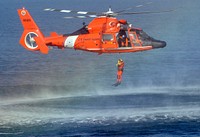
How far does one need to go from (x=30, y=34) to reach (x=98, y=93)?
14490 millimetres

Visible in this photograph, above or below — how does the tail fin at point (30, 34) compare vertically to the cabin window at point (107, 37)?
above

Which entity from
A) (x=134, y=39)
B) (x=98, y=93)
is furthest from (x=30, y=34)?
(x=98, y=93)

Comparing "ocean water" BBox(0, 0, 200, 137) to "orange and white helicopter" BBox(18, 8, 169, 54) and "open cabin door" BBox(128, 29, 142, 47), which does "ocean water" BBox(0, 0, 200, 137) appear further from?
"open cabin door" BBox(128, 29, 142, 47)

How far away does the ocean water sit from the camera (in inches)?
2331

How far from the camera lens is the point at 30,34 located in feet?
208

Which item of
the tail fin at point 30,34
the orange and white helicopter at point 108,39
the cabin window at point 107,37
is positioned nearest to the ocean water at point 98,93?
the tail fin at point 30,34

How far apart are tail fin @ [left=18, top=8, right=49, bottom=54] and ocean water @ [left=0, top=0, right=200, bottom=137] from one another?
7.30 meters

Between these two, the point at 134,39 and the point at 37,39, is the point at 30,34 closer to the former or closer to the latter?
the point at 37,39

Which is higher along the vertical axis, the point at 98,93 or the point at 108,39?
the point at 108,39

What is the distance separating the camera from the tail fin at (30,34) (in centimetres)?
6181

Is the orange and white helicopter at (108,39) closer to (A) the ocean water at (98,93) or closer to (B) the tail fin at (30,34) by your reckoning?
(B) the tail fin at (30,34)

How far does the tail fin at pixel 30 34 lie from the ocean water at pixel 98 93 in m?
7.30

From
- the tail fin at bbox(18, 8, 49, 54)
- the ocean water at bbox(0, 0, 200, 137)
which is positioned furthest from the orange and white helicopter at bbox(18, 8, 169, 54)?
the ocean water at bbox(0, 0, 200, 137)

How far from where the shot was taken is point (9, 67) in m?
95.3
